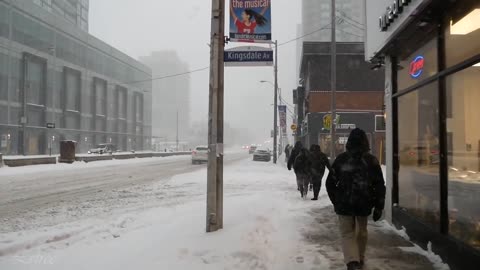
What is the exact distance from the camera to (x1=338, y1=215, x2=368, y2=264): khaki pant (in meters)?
5.86

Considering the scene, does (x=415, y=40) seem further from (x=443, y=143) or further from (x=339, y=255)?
(x=339, y=255)

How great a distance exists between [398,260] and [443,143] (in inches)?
67.4

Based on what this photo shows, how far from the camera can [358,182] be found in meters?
5.79

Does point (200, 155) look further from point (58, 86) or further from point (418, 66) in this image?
point (58, 86)

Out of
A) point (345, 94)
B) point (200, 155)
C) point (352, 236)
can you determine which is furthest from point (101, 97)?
point (352, 236)

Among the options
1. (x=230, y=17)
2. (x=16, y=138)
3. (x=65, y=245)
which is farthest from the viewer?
(x=16, y=138)

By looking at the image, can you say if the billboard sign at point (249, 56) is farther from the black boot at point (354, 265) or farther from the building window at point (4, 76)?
the building window at point (4, 76)

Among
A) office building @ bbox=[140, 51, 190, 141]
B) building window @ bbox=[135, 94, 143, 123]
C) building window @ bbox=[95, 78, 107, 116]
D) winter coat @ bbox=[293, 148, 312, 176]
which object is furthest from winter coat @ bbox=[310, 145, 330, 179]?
building window @ bbox=[135, 94, 143, 123]

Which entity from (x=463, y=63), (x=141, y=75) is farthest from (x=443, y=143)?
(x=141, y=75)

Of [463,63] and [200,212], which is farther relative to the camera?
[200,212]

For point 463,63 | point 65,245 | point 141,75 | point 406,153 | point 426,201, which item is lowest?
point 65,245

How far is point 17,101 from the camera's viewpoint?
5925 centimetres

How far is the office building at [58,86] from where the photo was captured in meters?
57.5

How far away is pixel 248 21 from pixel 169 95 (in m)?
123
